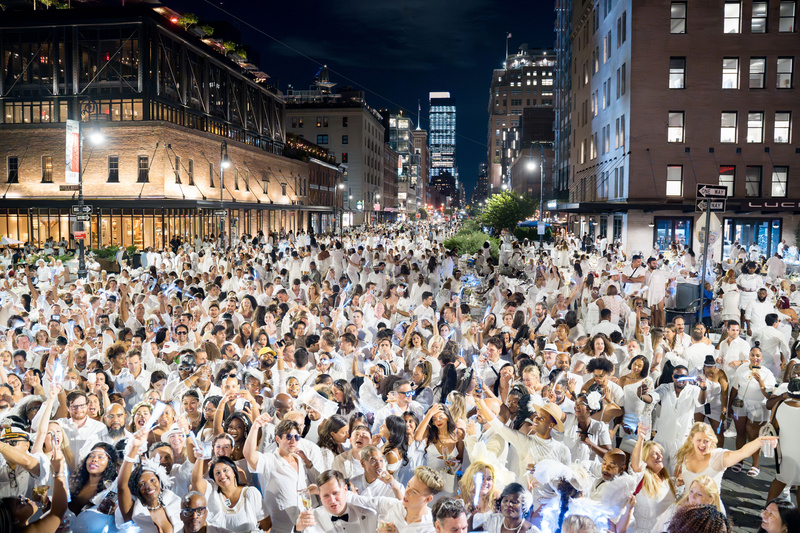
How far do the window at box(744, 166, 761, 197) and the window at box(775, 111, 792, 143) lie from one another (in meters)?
1.89

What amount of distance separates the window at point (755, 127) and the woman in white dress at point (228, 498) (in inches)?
1429

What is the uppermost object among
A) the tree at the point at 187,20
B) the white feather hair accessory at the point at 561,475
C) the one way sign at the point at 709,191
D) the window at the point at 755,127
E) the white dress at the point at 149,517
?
the tree at the point at 187,20

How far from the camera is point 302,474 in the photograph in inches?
218

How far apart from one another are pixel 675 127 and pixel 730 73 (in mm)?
3889

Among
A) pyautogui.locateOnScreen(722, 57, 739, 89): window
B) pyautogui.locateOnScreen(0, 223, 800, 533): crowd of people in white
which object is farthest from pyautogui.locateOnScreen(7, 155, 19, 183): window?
pyautogui.locateOnScreen(722, 57, 739, 89): window

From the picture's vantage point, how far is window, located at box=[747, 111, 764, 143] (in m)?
A: 34.0

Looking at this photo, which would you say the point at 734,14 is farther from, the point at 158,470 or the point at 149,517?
the point at 149,517

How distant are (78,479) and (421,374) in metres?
3.92

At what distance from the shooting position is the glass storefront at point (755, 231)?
34312mm

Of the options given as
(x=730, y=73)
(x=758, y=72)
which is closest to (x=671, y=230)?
(x=730, y=73)

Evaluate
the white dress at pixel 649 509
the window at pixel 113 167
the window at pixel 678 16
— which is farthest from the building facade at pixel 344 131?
the white dress at pixel 649 509

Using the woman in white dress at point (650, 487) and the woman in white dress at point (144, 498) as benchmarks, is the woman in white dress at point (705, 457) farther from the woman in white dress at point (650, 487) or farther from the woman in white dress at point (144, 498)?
the woman in white dress at point (144, 498)

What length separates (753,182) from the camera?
34219 mm

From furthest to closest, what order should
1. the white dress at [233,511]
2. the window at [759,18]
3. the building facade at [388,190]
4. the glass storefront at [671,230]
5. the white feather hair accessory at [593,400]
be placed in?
the building facade at [388,190] < the glass storefront at [671,230] < the window at [759,18] < the white feather hair accessory at [593,400] < the white dress at [233,511]
